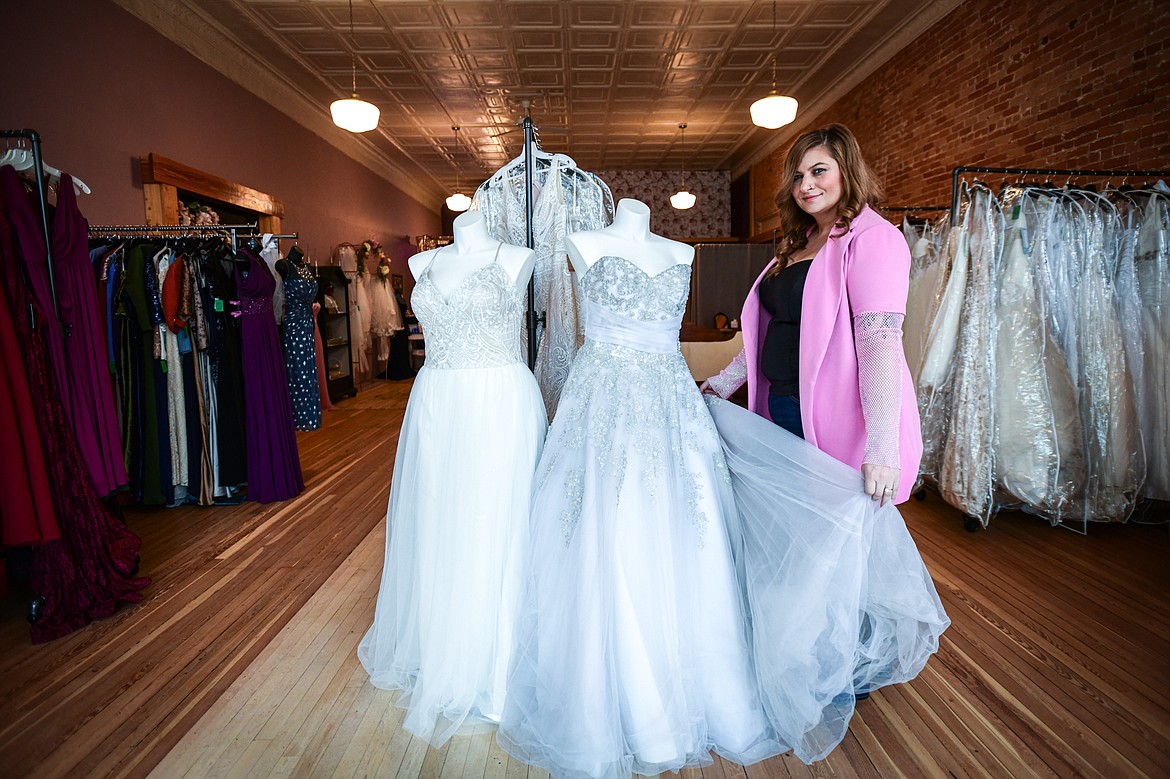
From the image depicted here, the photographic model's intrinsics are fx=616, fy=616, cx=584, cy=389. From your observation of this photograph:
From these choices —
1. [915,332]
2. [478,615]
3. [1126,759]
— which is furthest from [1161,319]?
[478,615]

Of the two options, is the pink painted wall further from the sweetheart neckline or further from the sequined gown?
the sweetheart neckline

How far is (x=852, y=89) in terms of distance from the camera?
695 centimetres

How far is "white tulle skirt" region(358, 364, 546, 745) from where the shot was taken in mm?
1799

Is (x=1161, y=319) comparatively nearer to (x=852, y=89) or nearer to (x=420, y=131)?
(x=852, y=89)

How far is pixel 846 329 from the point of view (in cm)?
161

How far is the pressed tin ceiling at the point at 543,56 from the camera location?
523cm

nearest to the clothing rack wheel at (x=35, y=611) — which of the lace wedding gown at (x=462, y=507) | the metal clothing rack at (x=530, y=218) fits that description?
the lace wedding gown at (x=462, y=507)

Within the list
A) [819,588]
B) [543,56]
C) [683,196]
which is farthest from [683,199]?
[819,588]

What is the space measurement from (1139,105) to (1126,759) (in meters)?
3.55

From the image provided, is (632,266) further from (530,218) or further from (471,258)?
(530,218)

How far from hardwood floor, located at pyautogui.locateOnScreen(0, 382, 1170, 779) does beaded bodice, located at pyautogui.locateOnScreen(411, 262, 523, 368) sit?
1.11m

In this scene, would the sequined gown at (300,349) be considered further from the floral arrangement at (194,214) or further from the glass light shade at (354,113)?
the glass light shade at (354,113)

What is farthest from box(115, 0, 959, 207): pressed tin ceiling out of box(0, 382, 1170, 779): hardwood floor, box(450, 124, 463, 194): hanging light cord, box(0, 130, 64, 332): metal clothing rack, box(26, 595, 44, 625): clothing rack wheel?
box(0, 382, 1170, 779): hardwood floor

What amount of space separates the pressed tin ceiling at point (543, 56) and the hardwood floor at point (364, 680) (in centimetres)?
427
